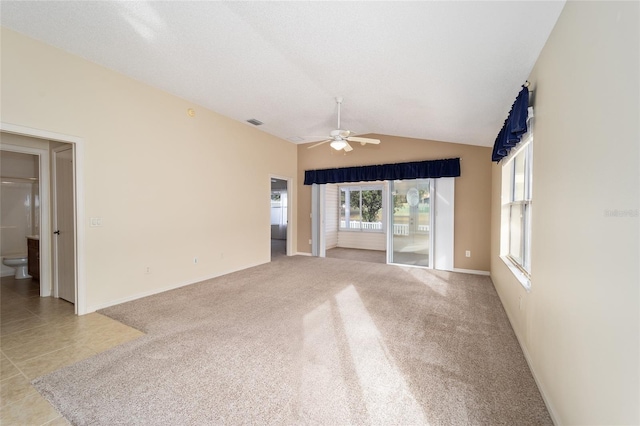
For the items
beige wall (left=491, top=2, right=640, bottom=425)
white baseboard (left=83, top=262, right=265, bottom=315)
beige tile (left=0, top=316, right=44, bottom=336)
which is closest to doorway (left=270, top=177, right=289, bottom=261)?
white baseboard (left=83, top=262, right=265, bottom=315)

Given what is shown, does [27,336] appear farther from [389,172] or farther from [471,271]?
[471,271]

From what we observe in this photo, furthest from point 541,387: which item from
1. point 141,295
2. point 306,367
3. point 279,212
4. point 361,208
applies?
point 279,212

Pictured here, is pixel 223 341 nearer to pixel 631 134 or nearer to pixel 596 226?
pixel 596 226

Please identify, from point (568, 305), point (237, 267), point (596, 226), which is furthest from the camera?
point (237, 267)

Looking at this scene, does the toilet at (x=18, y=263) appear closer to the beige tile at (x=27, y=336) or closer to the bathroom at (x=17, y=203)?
the bathroom at (x=17, y=203)

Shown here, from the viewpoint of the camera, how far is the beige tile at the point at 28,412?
165 cm

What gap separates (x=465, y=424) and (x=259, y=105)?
4.51 m

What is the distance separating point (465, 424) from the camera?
1632 millimetres

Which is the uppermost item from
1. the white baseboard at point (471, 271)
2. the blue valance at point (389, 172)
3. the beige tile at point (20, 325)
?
the blue valance at point (389, 172)

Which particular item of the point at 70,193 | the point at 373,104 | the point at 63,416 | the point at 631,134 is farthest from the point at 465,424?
the point at 70,193

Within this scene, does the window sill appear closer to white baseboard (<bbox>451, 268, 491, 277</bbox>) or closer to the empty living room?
the empty living room

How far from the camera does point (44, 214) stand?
383 centimetres

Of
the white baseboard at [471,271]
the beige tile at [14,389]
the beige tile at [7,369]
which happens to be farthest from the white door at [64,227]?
the white baseboard at [471,271]

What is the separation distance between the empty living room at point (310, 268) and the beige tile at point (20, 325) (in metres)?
0.05
